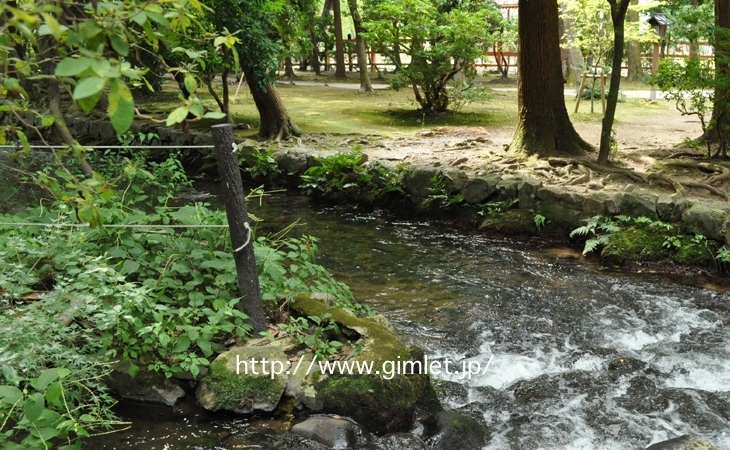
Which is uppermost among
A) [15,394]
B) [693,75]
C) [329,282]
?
[693,75]

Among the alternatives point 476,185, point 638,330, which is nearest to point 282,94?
point 476,185

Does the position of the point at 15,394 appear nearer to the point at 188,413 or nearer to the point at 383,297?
the point at 188,413

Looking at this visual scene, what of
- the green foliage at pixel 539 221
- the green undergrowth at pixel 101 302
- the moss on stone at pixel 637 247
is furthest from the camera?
the green foliage at pixel 539 221

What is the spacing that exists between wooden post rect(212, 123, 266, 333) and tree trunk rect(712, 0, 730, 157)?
23.7ft

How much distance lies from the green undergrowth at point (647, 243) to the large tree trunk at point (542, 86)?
248 cm

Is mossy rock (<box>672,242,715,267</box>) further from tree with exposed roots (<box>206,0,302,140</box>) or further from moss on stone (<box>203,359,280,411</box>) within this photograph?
tree with exposed roots (<box>206,0,302,140</box>)

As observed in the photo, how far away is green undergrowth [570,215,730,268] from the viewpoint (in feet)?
24.5

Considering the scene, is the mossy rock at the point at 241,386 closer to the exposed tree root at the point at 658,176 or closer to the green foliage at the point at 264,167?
the exposed tree root at the point at 658,176

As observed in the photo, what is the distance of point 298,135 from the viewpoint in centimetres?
1302

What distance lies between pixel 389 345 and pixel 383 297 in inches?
90.0

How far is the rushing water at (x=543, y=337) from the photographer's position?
14.3ft

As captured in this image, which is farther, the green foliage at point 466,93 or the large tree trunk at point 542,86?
the green foliage at point 466,93

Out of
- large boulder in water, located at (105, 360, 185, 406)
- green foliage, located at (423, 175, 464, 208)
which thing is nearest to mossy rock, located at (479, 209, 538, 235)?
green foliage, located at (423, 175, 464, 208)

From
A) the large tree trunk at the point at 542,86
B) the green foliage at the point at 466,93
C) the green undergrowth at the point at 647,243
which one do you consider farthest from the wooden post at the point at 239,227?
the green foliage at the point at 466,93
